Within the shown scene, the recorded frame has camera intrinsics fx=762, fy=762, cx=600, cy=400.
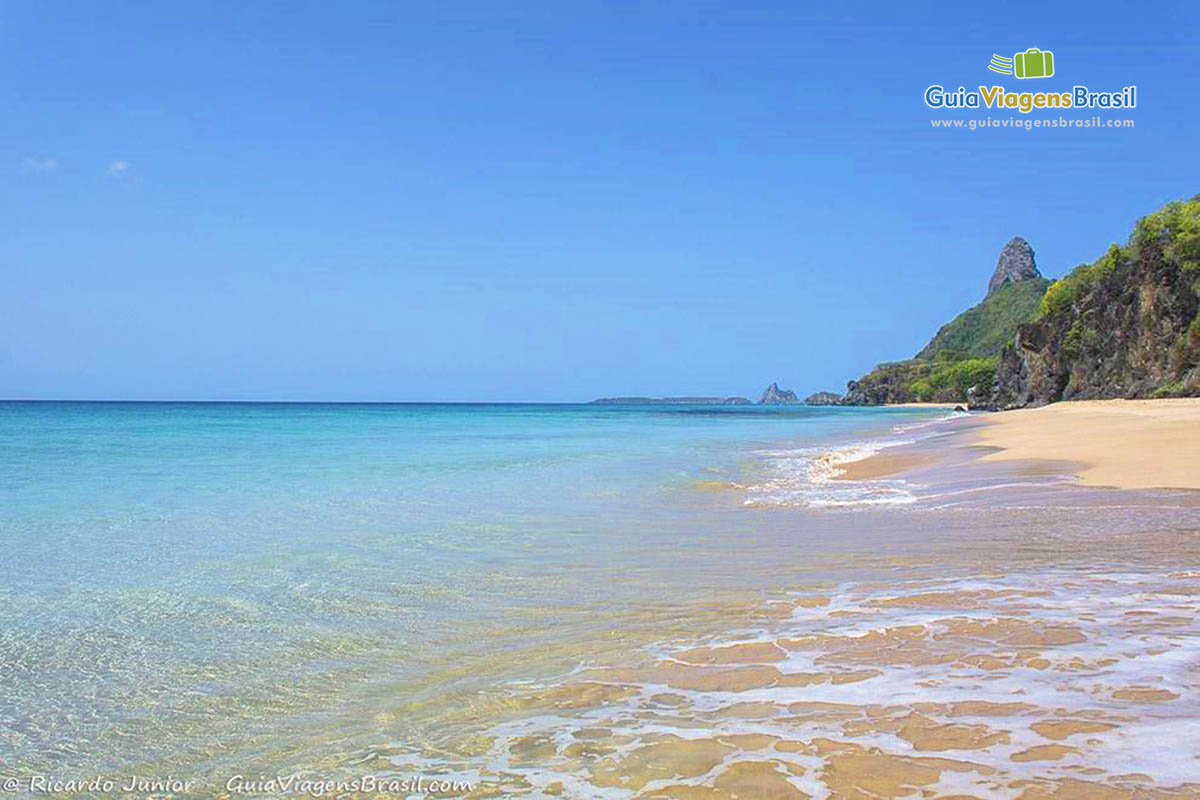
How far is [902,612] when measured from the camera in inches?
221

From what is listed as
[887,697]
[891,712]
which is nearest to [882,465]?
[887,697]

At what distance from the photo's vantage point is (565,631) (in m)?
5.76

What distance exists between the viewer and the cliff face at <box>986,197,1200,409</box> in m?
51.5

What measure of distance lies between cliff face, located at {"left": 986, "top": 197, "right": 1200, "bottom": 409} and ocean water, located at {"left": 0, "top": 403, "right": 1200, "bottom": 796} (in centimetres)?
5081

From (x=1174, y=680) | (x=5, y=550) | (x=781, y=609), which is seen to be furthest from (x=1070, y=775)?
(x=5, y=550)

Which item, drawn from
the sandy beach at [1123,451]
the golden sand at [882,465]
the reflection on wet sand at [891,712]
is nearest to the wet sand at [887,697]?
the reflection on wet sand at [891,712]

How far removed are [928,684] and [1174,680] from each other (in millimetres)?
1177

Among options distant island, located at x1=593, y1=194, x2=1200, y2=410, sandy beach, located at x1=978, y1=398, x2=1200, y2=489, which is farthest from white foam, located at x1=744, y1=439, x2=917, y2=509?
distant island, located at x1=593, y1=194, x2=1200, y2=410

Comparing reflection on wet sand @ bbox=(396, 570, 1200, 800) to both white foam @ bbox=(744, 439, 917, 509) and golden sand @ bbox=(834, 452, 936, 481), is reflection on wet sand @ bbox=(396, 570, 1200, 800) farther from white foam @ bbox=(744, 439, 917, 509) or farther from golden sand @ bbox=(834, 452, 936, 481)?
golden sand @ bbox=(834, 452, 936, 481)

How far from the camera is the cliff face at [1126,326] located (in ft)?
169

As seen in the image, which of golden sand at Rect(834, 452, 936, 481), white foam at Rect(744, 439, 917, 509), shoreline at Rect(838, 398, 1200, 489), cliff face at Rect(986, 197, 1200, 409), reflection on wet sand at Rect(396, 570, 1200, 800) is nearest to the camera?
reflection on wet sand at Rect(396, 570, 1200, 800)

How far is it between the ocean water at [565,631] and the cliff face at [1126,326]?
50.8 metres

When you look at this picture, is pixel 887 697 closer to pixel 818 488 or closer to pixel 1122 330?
pixel 818 488

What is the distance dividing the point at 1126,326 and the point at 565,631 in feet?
223
